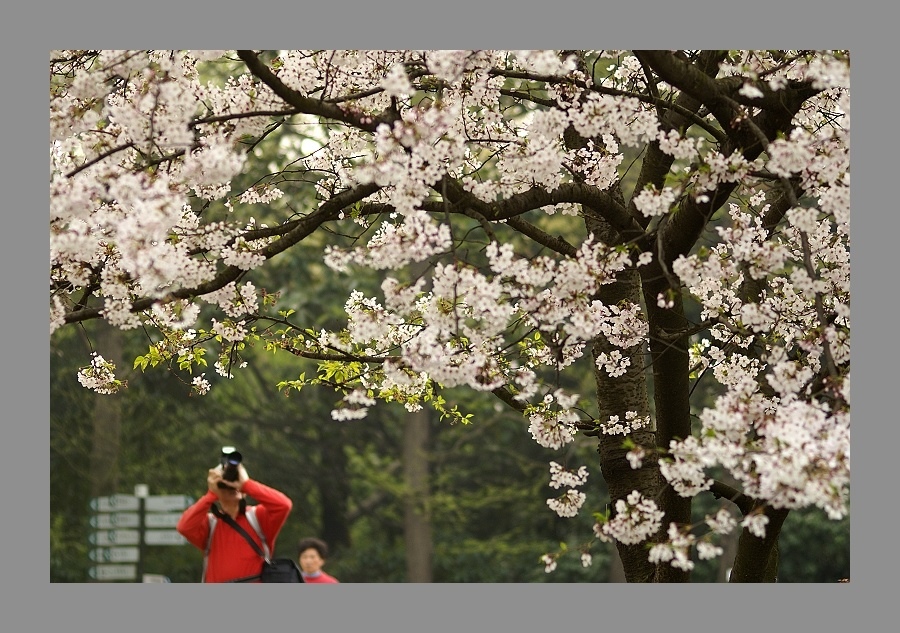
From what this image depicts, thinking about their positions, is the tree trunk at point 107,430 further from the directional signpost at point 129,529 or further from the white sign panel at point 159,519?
the white sign panel at point 159,519

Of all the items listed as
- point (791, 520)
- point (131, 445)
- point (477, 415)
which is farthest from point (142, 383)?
point (791, 520)

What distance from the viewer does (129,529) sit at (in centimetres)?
898

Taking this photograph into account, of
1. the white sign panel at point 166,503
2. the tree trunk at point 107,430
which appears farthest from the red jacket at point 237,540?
the tree trunk at point 107,430

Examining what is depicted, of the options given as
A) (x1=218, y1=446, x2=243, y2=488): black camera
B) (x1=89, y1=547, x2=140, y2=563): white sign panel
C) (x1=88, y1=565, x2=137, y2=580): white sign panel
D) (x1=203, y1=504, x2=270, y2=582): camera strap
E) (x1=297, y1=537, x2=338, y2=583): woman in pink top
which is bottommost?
(x1=88, y1=565, x2=137, y2=580): white sign panel

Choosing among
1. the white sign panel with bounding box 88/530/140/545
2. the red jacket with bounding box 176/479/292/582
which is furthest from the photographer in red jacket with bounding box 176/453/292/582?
the white sign panel with bounding box 88/530/140/545

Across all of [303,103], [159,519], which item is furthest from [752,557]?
[159,519]

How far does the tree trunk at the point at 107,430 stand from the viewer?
1088cm

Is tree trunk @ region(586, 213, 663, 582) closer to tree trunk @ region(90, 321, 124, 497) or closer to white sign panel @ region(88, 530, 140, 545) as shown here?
white sign panel @ region(88, 530, 140, 545)

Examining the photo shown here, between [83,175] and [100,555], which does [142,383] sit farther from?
[83,175]

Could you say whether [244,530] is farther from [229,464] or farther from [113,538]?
[113,538]

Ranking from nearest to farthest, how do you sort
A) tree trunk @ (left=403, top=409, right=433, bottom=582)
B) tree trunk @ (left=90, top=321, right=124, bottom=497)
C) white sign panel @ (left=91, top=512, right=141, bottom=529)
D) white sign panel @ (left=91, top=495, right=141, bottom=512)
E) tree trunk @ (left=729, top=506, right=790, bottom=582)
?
tree trunk @ (left=729, top=506, right=790, bottom=582) < white sign panel @ (left=91, top=512, right=141, bottom=529) < white sign panel @ (left=91, top=495, right=141, bottom=512) < tree trunk @ (left=90, top=321, right=124, bottom=497) < tree trunk @ (left=403, top=409, right=433, bottom=582)

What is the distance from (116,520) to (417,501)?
3565 millimetres

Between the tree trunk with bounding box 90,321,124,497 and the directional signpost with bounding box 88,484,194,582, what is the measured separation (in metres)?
0.43

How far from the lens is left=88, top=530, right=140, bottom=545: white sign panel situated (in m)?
9.09
